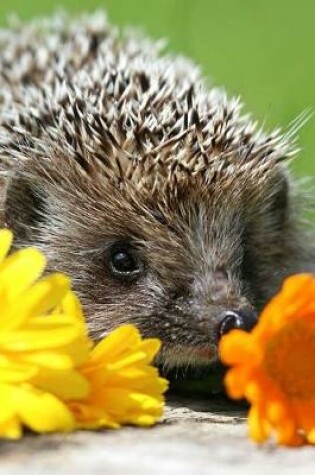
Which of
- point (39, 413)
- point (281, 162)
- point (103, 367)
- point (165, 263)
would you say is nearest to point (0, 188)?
point (165, 263)

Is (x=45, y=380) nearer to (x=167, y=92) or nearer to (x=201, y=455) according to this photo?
(x=201, y=455)

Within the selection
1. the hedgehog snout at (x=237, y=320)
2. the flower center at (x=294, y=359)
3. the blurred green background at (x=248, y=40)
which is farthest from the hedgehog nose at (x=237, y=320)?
the blurred green background at (x=248, y=40)

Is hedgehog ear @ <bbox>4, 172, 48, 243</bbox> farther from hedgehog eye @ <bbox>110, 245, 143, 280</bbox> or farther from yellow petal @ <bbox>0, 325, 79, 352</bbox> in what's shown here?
yellow petal @ <bbox>0, 325, 79, 352</bbox>

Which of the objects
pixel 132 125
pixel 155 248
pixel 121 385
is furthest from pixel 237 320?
pixel 132 125

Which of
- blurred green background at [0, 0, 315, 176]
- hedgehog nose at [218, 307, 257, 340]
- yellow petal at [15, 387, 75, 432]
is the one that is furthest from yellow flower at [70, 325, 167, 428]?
blurred green background at [0, 0, 315, 176]

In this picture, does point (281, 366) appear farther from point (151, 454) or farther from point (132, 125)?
point (132, 125)

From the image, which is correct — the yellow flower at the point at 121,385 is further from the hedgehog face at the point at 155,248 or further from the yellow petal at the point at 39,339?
the hedgehog face at the point at 155,248
